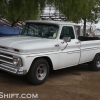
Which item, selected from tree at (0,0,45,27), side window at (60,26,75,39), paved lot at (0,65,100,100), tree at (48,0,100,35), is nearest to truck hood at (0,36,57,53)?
side window at (60,26,75,39)

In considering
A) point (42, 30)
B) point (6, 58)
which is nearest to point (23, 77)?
point (6, 58)

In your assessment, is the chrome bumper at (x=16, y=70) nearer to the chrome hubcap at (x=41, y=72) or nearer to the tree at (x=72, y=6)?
the chrome hubcap at (x=41, y=72)

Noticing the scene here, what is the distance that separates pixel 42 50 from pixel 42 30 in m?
1.11

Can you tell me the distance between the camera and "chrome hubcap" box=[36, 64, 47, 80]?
5566 millimetres

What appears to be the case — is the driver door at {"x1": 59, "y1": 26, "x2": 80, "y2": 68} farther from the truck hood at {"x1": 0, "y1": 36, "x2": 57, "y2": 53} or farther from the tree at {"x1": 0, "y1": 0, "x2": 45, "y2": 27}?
the tree at {"x1": 0, "y1": 0, "x2": 45, "y2": 27}

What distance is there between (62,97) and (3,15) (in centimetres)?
687

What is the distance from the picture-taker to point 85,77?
263 inches

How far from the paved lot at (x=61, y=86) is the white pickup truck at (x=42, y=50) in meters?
0.33

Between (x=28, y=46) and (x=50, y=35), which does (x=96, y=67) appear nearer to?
(x=50, y=35)

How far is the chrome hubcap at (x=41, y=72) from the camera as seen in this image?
5.57m

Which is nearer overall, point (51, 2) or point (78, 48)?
point (78, 48)

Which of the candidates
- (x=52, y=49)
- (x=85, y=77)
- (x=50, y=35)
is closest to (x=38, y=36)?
(x=50, y=35)

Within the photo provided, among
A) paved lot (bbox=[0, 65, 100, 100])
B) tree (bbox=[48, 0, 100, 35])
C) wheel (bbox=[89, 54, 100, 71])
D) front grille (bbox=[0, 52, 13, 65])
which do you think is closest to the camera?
paved lot (bbox=[0, 65, 100, 100])

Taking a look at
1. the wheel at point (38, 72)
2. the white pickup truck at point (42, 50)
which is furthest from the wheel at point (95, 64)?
the wheel at point (38, 72)
